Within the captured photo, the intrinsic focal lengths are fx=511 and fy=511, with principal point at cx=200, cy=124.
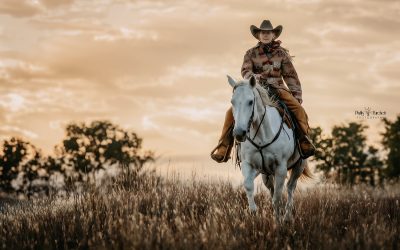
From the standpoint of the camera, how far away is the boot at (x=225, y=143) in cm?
868

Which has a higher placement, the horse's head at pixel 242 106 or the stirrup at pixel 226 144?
the horse's head at pixel 242 106

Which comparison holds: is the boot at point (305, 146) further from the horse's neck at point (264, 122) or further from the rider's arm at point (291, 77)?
the rider's arm at point (291, 77)

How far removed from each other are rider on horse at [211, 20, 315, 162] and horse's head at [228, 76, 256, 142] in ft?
4.28

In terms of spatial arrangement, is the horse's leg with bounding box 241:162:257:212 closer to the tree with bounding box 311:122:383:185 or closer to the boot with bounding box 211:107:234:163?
the boot with bounding box 211:107:234:163

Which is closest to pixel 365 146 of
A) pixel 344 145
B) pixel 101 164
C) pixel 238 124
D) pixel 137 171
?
pixel 344 145

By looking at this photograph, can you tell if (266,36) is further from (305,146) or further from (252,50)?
(305,146)

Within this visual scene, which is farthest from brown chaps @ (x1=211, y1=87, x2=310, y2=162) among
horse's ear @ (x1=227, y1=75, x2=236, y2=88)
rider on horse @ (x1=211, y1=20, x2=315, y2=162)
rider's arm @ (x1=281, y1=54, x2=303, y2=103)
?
horse's ear @ (x1=227, y1=75, x2=236, y2=88)

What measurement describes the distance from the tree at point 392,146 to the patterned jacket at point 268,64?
27779 mm

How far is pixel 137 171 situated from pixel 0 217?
4.06 m

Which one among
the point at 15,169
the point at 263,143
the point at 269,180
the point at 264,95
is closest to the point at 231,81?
the point at 264,95

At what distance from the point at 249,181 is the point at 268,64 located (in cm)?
233

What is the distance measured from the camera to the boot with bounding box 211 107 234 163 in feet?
28.5

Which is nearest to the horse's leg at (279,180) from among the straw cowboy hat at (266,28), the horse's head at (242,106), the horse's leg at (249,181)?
the horse's leg at (249,181)

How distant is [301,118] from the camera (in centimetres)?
886
